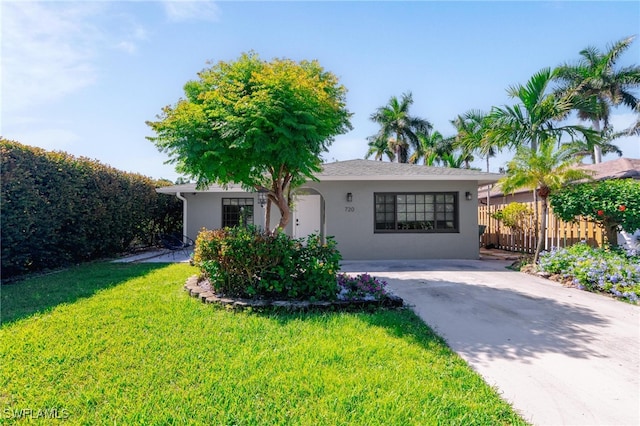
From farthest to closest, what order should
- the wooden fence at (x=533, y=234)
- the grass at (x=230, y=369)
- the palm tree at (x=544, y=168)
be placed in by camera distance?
the wooden fence at (x=533, y=234) < the palm tree at (x=544, y=168) < the grass at (x=230, y=369)

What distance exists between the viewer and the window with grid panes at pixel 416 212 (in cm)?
1142

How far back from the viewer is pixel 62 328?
430 centimetres

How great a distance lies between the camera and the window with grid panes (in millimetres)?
11422

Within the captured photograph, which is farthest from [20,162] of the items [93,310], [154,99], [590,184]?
[590,184]

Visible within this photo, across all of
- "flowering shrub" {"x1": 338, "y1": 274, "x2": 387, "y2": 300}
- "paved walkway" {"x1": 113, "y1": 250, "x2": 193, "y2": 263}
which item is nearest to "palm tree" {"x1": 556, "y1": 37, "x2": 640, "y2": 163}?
"flowering shrub" {"x1": 338, "y1": 274, "x2": 387, "y2": 300}

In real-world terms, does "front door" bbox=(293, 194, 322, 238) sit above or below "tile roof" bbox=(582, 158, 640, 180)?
below

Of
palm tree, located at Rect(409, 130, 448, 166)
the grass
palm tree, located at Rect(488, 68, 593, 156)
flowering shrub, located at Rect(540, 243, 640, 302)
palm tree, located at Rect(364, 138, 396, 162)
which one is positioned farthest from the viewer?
palm tree, located at Rect(364, 138, 396, 162)

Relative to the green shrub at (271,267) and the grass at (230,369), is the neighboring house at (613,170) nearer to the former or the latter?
the green shrub at (271,267)

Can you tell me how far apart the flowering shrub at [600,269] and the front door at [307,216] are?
27.2ft

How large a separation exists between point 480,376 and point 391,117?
94.6ft

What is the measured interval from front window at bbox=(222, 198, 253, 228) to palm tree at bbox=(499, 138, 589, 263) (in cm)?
1009

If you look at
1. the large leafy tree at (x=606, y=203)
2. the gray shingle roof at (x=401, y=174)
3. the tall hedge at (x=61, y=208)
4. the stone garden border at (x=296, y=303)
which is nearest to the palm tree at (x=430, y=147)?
the gray shingle roof at (x=401, y=174)

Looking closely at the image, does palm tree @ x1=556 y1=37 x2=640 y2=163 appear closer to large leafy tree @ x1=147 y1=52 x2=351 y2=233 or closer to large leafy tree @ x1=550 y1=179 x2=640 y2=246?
large leafy tree @ x1=550 y1=179 x2=640 y2=246

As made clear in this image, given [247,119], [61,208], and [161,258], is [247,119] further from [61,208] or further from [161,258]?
[161,258]
